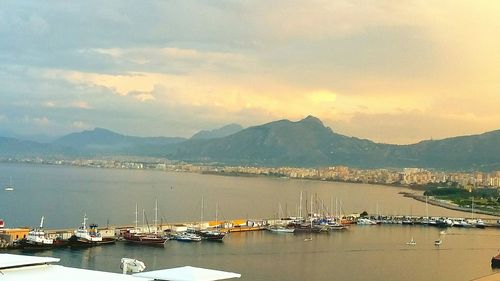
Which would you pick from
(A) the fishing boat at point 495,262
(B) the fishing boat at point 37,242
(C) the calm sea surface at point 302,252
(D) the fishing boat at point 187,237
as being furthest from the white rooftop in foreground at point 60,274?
(D) the fishing boat at point 187,237

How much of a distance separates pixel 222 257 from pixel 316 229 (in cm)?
1194

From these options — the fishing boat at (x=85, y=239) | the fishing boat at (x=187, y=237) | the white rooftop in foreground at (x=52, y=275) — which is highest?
the white rooftop in foreground at (x=52, y=275)

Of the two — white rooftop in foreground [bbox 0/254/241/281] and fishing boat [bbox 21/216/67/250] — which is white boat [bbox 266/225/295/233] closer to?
fishing boat [bbox 21/216/67/250]

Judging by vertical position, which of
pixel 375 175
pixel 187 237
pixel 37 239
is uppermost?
pixel 375 175

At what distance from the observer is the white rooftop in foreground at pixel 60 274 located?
9.53 m

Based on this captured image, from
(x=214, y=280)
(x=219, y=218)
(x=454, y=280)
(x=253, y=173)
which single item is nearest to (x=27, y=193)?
(x=219, y=218)

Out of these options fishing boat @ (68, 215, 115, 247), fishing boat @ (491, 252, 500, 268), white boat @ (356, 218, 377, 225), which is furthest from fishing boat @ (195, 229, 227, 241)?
white boat @ (356, 218, 377, 225)

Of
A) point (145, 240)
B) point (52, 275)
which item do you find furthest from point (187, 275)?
point (145, 240)

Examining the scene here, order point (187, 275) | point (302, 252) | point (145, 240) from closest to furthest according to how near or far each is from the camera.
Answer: point (187, 275) < point (145, 240) < point (302, 252)

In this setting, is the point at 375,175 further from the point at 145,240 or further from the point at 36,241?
the point at 36,241

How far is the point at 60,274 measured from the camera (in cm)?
985

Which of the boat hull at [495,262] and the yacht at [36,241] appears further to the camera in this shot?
the boat hull at [495,262]

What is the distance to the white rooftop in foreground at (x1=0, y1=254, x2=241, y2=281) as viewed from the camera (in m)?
9.53

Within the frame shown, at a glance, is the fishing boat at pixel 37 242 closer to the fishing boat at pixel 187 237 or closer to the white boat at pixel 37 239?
the white boat at pixel 37 239
